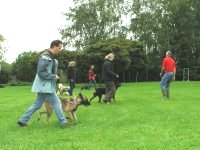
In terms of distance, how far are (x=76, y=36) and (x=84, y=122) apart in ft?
144

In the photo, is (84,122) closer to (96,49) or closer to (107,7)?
(96,49)

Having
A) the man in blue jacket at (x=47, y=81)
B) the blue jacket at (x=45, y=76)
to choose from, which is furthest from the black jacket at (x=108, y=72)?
the blue jacket at (x=45, y=76)

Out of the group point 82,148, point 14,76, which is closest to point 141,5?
point 14,76

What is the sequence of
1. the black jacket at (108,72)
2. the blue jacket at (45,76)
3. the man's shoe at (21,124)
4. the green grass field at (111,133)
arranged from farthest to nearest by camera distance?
1. the black jacket at (108,72)
2. the man's shoe at (21,124)
3. the blue jacket at (45,76)
4. the green grass field at (111,133)

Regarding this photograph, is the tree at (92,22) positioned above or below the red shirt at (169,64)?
above

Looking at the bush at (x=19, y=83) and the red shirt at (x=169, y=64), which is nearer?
the red shirt at (x=169, y=64)

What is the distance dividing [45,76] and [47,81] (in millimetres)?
200

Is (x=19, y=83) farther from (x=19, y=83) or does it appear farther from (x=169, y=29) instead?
(x=169, y=29)

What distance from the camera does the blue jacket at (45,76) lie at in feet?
34.2

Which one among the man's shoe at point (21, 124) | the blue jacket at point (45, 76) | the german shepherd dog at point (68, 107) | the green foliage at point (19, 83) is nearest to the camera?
the blue jacket at point (45, 76)

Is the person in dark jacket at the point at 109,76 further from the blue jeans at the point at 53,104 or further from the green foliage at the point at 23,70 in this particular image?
the green foliage at the point at 23,70

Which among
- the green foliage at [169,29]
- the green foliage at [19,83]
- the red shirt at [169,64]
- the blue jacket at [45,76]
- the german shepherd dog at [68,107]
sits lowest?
the german shepherd dog at [68,107]

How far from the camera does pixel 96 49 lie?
4122 centimetres

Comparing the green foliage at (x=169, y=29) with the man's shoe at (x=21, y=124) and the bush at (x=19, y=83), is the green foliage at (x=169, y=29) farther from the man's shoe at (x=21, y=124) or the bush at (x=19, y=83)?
the man's shoe at (x=21, y=124)
